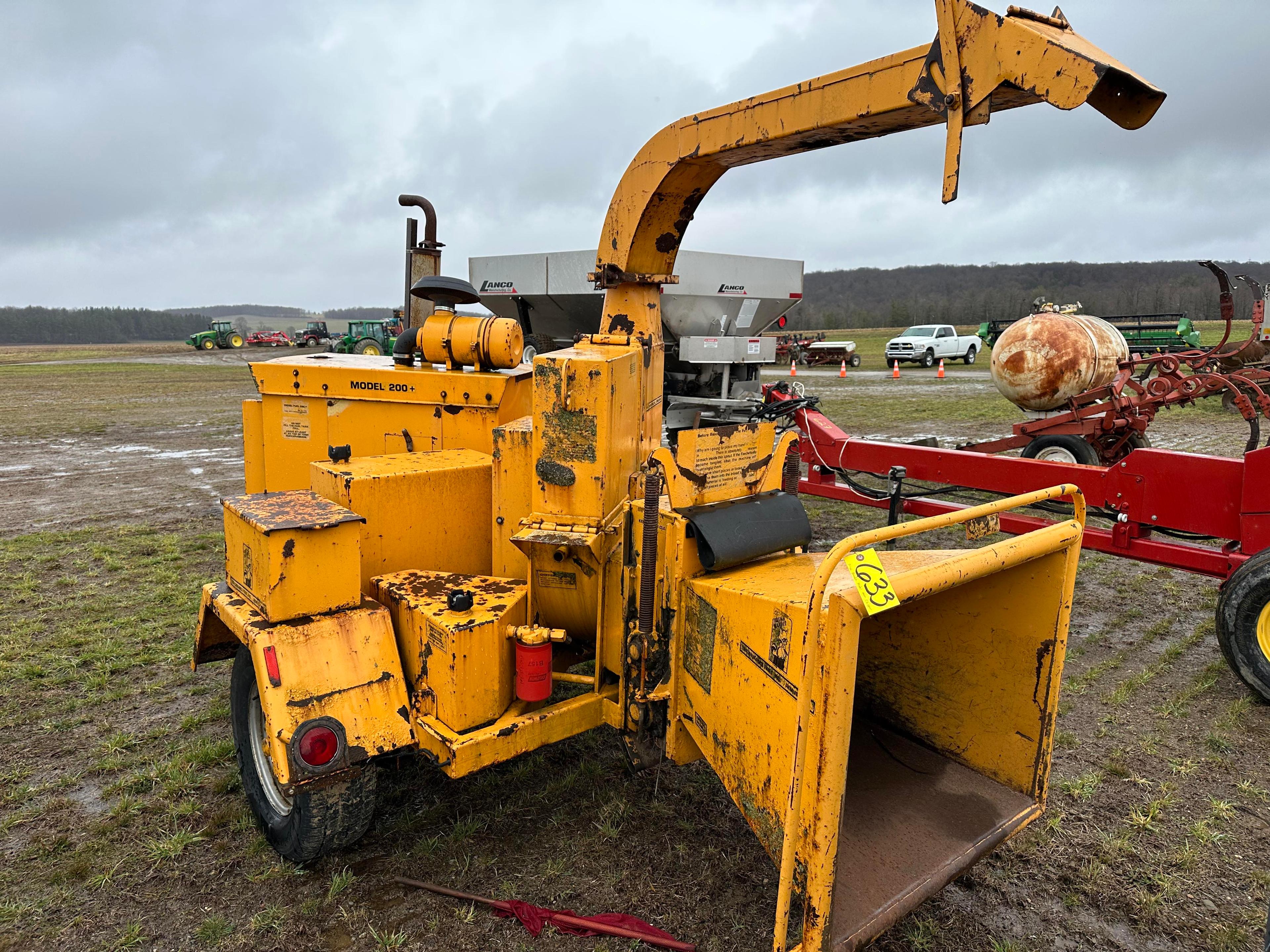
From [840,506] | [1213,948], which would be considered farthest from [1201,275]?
A: [1213,948]

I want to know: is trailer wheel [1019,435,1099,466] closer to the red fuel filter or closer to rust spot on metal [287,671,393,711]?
the red fuel filter

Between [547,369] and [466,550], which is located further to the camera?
[466,550]

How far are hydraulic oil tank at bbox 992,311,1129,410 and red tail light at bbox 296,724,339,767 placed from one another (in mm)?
7447

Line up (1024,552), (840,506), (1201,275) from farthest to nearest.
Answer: (1201,275)
(840,506)
(1024,552)

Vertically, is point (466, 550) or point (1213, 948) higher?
point (466, 550)

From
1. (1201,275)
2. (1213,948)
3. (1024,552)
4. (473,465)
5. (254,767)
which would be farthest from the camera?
(1201,275)

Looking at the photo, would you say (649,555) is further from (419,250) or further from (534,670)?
(419,250)

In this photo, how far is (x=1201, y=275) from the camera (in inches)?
2625

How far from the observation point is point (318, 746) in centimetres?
278

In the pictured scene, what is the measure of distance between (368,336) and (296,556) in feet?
118

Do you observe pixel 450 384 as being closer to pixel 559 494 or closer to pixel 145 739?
pixel 559 494

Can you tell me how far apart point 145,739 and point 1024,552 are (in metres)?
4.14

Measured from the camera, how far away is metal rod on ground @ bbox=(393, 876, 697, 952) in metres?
2.61

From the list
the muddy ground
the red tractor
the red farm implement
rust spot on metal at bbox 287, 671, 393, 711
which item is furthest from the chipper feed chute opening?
the red tractor
